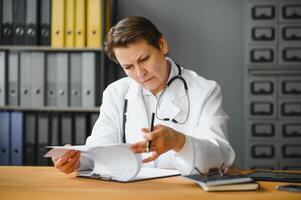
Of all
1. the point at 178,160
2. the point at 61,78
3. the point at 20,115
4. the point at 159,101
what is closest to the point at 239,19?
the point at 61,78

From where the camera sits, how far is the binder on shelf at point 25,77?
3.43m

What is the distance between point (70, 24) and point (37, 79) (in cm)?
42

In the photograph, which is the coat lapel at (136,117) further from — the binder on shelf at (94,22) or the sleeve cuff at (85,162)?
the binder on shelf at (94,22)

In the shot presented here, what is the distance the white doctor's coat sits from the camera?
178 centimetres

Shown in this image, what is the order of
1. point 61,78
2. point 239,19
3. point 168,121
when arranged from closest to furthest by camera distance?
point 168,121 < point 61,78 < point 239,19

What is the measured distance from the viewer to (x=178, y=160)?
1617 mm

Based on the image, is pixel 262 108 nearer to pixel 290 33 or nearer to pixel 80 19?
pixel 290 33

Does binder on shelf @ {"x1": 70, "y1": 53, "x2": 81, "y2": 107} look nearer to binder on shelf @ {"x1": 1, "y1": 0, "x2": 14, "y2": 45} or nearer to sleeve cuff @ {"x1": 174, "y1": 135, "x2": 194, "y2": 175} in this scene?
binder on shelf @ {"x1": 1, "y1": 0, "x2": 14, "y2": 45}

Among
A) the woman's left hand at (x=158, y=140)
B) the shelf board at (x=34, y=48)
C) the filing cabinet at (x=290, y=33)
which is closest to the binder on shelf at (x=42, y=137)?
the shelf board at (x=34, y=48)

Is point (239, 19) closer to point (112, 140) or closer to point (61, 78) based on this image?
point (61, 78)

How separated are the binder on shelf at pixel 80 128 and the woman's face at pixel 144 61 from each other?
155cm

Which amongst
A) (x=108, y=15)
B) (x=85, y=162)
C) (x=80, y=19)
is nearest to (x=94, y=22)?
(x=80, y=19)

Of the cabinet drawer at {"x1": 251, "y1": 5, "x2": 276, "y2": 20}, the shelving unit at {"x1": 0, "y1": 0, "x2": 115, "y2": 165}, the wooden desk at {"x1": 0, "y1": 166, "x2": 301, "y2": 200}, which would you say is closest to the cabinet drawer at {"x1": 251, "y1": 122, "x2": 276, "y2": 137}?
the cabinet drawer at {"x1": 251, "y1": 5, "x2": 276, "y2": 20}

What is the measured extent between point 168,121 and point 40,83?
65.5 inches
